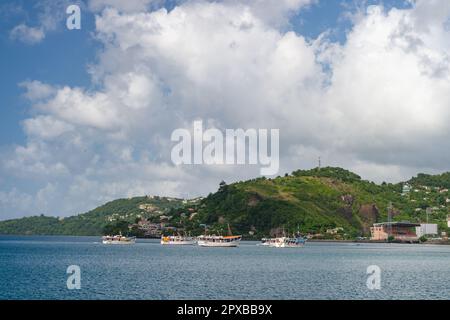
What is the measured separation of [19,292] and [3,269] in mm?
38819

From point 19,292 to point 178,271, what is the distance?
30.0 m

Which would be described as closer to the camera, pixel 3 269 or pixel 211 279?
pixel 211 279

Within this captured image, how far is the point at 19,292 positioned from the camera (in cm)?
7288

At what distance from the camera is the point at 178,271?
97.3 meters
